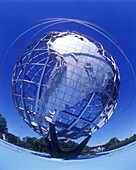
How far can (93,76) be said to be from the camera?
18.3ft

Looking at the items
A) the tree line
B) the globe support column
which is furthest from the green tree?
the globe support column

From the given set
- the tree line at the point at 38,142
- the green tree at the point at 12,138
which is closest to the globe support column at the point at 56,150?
the tree line at the point at 38,142

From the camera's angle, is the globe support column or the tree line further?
the tree line

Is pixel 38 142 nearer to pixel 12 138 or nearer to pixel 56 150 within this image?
pixel 12 138

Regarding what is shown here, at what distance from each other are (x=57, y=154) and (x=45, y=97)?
2.69 m

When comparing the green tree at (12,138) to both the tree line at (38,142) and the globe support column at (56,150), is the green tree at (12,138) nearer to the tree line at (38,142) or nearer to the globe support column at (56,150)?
the tree line at (38,142)

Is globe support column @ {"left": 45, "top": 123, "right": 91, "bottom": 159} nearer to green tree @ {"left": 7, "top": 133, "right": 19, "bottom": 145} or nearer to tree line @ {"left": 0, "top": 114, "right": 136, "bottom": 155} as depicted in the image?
tree line @ {"left": 0, "top": 114, "right": 136, "bottom": 155}

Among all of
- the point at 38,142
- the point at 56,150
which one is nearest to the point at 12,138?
the point at 38,142

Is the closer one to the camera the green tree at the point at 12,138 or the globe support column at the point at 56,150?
the globe support column at the point at 56,150

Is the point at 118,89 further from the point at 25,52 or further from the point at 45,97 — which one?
the point at 25,52

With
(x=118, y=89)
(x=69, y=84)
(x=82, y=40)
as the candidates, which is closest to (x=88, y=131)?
(x=118, y=89)

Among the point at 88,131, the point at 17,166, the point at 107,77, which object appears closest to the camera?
the point at 17,166

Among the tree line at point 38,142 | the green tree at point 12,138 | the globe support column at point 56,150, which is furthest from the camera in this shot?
the green tree at point 12,138

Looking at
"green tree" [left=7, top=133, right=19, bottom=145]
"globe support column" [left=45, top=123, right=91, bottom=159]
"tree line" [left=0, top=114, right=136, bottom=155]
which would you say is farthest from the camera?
"green tree" [left=7, top=133, right=19, bottom=145]
